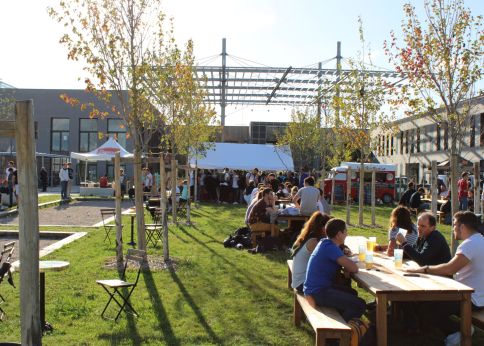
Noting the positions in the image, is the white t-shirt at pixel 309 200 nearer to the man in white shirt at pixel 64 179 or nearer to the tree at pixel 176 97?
the tree at pixel 176 97

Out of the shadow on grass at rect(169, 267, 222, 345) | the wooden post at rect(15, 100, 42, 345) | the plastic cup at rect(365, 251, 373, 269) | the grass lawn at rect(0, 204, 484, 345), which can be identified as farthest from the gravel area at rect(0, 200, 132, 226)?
the wooden post at rect(15, 100, 42, 345)

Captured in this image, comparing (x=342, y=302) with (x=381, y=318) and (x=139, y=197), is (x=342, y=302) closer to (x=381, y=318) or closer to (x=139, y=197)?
(x=381, y=318)

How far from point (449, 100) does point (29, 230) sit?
Answer: 7402 millimetres

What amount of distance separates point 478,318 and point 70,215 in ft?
54.9

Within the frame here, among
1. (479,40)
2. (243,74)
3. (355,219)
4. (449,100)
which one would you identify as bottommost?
(355,219)

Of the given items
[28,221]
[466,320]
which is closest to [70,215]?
[28,221]

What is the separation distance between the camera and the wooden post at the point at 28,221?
13.7ft

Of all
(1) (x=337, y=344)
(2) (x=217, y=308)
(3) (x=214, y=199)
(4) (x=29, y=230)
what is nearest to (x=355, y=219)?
(3) (x=214, y=199)

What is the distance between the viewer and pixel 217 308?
707cm

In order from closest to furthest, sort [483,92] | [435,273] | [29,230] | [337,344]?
[29,230] < [337,344] < [435,273] < [483,92]

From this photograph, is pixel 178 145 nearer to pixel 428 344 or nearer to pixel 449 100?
pixel 449 100

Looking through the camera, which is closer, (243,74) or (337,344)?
(337,344)

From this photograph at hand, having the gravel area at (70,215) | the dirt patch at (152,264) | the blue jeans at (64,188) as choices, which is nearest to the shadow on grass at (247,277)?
the dirt patch at (152,264)

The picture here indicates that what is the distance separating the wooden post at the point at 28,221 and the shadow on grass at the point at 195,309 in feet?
6.94
